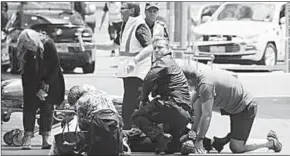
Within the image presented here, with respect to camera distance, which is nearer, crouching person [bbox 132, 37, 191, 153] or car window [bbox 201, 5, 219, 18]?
crouching person [bbox 132, 37, 191, 153]

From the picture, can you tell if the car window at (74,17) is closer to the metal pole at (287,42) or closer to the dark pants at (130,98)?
the dark pants at (130,98)

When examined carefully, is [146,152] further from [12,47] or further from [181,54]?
[12,47]

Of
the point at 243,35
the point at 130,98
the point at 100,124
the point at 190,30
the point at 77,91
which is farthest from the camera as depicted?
the point at 243,35

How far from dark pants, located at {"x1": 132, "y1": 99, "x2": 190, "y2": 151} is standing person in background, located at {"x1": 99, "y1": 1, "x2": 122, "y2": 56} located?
0.58 metres

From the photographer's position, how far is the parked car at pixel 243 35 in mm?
6477

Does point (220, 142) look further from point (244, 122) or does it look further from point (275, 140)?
point (275, 140)

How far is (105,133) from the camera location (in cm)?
591

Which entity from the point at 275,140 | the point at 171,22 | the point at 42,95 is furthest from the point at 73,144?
the point at 275,140

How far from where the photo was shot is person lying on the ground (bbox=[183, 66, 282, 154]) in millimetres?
6270

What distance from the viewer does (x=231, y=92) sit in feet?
20.8


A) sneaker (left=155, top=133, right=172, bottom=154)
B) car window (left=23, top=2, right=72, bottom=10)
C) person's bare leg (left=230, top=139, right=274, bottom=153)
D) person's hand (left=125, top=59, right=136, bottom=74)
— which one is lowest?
person's bare leg (left=230, top=139, right=274, bottom=153)

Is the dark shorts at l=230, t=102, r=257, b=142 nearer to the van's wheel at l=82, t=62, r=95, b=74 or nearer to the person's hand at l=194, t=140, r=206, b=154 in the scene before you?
the person's hand at l=194, t=140, r=206, b=154

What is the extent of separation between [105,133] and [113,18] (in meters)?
1.10

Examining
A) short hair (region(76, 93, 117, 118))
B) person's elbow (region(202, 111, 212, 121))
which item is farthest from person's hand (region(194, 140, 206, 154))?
short hair (region(76, 93, 117, 118))
